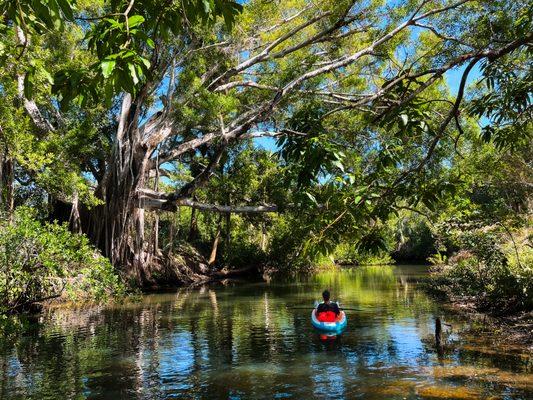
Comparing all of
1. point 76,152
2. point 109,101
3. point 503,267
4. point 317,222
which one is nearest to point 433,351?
point 503,267

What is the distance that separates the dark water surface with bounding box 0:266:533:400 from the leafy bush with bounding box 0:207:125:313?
0.87m

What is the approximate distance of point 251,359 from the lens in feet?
30.1

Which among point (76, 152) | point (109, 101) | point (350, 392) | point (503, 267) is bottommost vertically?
point (350, 392)

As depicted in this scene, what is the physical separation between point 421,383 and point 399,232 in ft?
145

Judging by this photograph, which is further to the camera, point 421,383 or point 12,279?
point 12,279

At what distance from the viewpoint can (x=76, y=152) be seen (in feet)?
55.0

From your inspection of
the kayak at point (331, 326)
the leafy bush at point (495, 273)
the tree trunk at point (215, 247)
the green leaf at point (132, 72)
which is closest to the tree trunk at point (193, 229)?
the tree trunk at point (215, 247)

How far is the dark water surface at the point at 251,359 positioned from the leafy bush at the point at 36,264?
87cm

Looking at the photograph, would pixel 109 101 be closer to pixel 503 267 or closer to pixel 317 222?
pixel 317 222

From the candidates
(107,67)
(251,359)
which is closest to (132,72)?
(107,67)

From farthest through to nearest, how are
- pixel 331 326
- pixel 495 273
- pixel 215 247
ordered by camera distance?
pixel 215 247 → pixel 495 273 → pixel 331 326

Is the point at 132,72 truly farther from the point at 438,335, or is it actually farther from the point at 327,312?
the point at 327,312

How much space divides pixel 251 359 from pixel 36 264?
5.84m

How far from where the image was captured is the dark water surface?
7.15m
